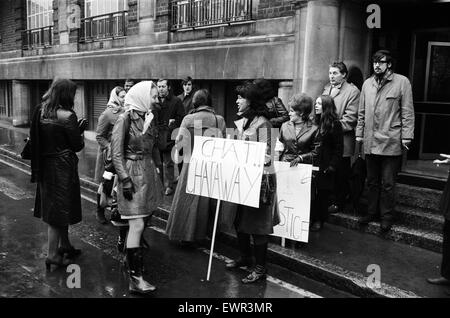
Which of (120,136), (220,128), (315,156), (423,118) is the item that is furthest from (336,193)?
(120,136)

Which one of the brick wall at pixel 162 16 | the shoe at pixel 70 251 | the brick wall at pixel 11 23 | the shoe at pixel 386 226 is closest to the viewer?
the shoe at pixel 70 251

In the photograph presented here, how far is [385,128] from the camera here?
5.86 metres

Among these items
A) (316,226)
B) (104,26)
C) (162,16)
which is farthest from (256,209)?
(104,26)

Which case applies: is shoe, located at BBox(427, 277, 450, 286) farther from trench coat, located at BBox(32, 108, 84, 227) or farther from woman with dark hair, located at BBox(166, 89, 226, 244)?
trench coat, located at BBox(32, 108, 84, 227)

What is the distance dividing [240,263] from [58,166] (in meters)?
2.22

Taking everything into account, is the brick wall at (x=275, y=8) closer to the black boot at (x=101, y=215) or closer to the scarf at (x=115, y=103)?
the scarf at (x=115, y=103)

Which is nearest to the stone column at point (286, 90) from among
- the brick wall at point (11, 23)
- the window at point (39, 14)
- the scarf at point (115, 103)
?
the scarf at point (115, 103)

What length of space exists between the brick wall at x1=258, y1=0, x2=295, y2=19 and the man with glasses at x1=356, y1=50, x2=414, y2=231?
2.89 meters

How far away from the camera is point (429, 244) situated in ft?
18.4

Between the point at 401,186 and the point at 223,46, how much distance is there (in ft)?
15.0

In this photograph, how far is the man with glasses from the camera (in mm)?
5797

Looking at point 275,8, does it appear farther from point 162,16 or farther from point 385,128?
point 162,16

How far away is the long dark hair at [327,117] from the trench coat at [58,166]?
9.33ft

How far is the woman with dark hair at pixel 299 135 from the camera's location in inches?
215
